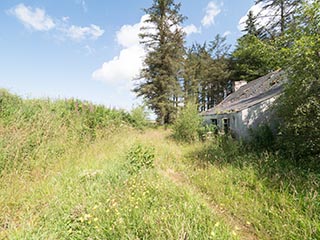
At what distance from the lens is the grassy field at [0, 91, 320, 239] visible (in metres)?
2.46

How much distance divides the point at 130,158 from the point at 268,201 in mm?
3473

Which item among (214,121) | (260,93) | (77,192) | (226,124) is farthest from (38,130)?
(260,93)

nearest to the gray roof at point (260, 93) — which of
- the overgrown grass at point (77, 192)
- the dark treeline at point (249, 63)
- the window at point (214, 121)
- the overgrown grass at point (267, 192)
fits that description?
the window at point (214, 121)

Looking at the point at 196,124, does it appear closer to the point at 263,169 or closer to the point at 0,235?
the point at 263,169

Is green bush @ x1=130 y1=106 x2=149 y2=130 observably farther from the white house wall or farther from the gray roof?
the white house wall

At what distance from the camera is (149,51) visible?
19.8 metres

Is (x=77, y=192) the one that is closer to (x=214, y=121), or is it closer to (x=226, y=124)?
(x=226, y=124)

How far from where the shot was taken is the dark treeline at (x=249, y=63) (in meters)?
4.85

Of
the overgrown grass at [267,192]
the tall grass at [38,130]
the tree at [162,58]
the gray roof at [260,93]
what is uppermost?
the tree at [162,58]

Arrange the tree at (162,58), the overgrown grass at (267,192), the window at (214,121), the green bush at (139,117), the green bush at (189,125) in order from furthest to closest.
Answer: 1. the tree at (162,58)
2. the green bush at (139,117)
3. the window at (214,121)
4. the green bush at (189,125)
5. the overgrown grass at (267,192)

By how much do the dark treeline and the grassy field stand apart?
152 cm

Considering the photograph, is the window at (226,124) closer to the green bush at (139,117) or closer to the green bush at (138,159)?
the green bush at (139,117)

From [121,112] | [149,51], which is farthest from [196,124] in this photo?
[149,51]

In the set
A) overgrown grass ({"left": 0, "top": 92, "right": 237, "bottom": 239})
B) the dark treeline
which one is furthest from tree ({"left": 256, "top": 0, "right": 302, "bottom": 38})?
overgrown grass ({"left": 0, "top": 92, "right": 237, "bottom": 239})
